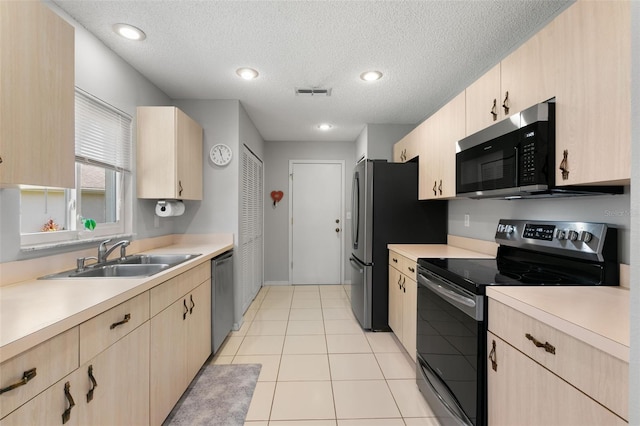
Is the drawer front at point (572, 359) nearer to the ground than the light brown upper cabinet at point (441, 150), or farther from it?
nearer to the ground

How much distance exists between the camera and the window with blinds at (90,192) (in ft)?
5.53

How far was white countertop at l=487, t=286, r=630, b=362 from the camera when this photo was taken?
33.0 inches

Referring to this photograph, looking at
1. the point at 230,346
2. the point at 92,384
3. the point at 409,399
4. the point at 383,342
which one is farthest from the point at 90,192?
the point at 383,342

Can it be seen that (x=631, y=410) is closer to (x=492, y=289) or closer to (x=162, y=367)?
(x=492, y=289)

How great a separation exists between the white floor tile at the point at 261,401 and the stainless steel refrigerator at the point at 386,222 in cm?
131

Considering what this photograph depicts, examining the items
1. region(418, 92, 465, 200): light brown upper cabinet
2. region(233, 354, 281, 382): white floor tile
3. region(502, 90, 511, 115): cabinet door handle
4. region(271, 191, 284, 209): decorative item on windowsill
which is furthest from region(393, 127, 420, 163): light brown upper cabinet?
region(233, 354, 281, 382): white floor tile

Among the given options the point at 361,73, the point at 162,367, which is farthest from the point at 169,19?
the point at 162,367

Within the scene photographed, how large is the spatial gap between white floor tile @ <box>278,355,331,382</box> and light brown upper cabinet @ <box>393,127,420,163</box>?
87.1 inches

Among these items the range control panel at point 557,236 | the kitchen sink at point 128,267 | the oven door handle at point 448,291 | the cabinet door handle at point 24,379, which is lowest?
the cabinet door handle at point 24,379

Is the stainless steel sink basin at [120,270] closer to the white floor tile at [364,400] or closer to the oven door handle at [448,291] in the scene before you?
the white floor tile at [364,400]

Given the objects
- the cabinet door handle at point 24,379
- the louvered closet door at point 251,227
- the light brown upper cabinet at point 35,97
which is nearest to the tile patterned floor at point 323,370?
the louvered closet door at point 251,227

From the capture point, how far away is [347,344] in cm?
284

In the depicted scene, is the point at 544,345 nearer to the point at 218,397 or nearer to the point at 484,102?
the point at 484,102

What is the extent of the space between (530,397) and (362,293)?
2.13 metres
